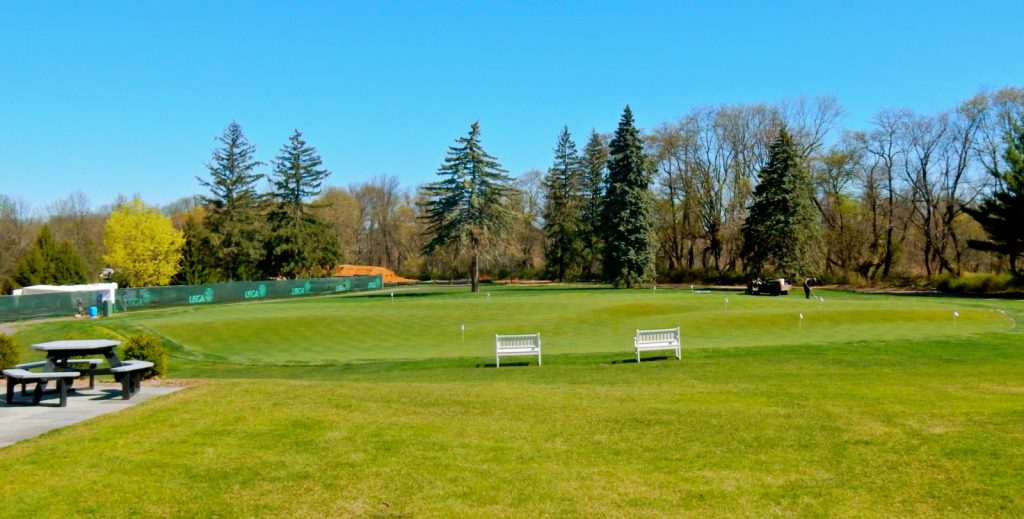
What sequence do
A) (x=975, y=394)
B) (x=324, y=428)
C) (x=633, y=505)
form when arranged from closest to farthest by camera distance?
(x=633, y=505), (x=324, y=428), (x=975, y=394)

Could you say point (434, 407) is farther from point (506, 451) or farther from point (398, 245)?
point (398, 245)

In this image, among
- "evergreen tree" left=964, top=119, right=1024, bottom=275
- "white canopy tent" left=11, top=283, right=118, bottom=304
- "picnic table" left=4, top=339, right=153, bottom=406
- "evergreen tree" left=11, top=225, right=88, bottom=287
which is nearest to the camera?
"picnic table" left=4, top=339, right=153, bottom=406

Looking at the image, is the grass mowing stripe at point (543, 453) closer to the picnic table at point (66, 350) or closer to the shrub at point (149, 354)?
the picnic table at point (66, 350)

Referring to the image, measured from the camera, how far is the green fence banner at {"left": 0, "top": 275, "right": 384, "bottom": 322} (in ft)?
134

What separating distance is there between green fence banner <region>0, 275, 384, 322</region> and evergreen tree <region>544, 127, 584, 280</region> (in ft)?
92.4

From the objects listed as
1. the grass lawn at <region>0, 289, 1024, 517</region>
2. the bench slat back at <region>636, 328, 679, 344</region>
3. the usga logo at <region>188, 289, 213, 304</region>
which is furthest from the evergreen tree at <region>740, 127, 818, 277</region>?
the usga logo at <region>188, 289, 213, 304</region>

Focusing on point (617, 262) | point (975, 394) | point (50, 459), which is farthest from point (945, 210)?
point (50, 459)

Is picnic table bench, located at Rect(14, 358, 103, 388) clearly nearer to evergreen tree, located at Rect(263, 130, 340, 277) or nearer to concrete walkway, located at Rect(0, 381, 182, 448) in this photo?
concrete walkway, located at Rect(0, 381, 182, 448)

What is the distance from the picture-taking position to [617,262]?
6625cm

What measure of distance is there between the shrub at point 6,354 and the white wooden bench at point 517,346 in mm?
12088

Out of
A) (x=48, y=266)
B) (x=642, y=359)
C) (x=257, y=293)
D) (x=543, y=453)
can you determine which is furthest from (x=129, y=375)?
(x=48, y=266)

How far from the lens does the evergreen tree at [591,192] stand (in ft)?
284

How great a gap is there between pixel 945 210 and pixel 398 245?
89.9 meters

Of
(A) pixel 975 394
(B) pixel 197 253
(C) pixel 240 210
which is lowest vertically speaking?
(A) pixel 975 394
